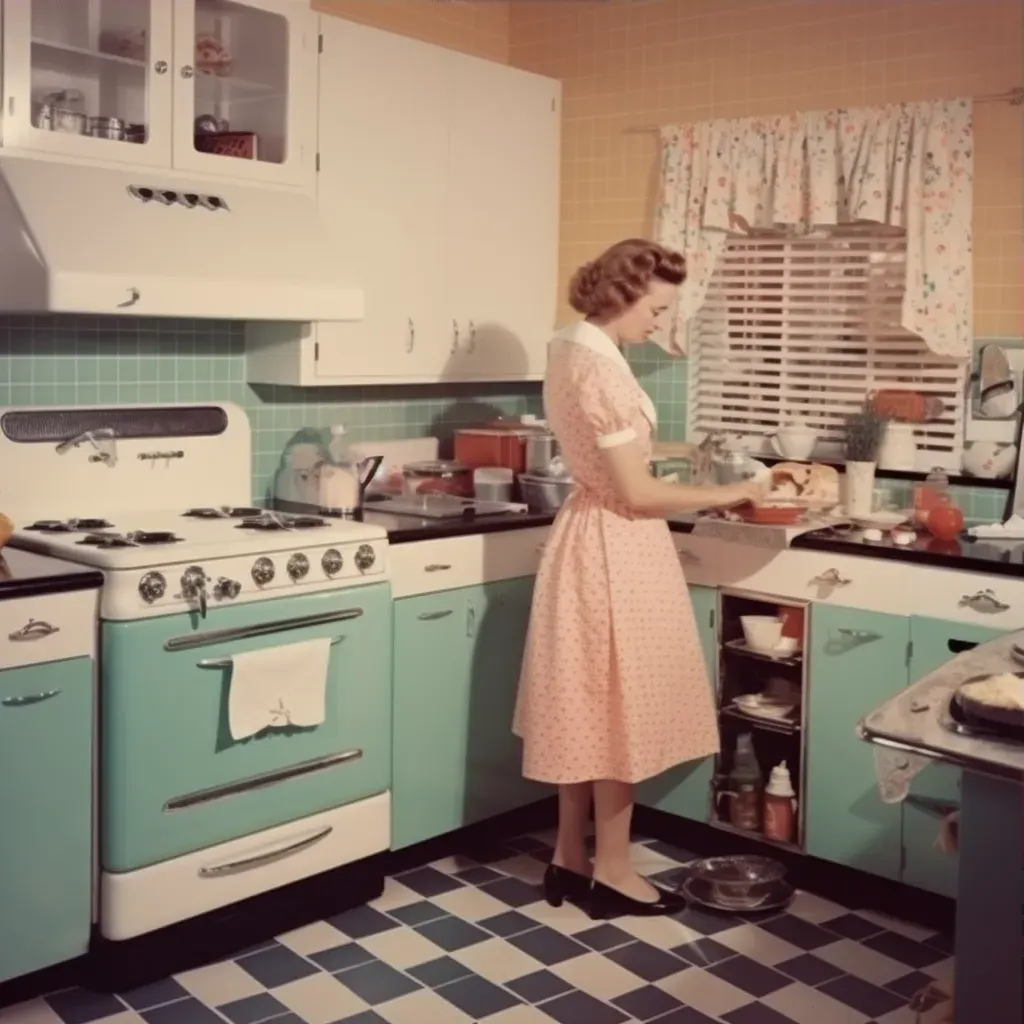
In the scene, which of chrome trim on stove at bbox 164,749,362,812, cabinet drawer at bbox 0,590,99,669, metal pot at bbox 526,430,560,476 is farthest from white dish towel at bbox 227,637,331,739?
metal pot at bbox 526,430,560,476

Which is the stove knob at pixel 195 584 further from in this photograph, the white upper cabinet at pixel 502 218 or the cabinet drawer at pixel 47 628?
the white upper cabinet at pixel 502 218

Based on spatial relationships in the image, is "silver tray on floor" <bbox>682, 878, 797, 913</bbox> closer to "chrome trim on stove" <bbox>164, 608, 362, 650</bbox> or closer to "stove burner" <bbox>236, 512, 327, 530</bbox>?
"chrome trim on stove" <bbox>164, 608, 362, 650</bbox>

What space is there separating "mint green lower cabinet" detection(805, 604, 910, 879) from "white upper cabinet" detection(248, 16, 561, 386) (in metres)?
1.43

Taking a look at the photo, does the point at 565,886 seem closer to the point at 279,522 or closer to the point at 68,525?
the point at 279,522

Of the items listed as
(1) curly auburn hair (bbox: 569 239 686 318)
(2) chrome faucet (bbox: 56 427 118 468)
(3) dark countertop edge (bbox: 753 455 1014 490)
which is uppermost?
(1) curly auburn hair (bbox: 569 239 686 318)

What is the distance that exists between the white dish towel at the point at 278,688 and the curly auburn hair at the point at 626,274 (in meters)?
1.06

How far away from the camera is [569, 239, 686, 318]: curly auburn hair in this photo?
3500 mm

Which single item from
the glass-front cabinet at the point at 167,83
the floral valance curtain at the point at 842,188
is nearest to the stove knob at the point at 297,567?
the glass-front cabinet at the point at 167,83

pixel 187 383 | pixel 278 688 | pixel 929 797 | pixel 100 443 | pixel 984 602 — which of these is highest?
pixel 187 383

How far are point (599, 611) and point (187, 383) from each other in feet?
4.39

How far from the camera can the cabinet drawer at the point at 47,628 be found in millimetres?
2930

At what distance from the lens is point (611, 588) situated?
3504 millimetres

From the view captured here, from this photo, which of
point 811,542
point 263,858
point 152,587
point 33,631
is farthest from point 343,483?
point 811,542

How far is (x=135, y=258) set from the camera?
3.34 metres
